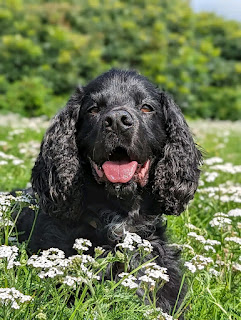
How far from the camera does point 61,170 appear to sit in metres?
3.73

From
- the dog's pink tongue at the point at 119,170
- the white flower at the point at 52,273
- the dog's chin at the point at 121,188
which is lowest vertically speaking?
the white flower at the point at 52,273

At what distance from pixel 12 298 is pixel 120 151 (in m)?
1.71

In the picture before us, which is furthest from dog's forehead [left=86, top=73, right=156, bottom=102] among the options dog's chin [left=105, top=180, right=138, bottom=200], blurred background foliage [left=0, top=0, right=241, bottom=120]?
blurred background foliage [left=0, top=0, right=241, bottom=120]

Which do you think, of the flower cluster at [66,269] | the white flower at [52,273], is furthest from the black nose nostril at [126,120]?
the white flower at [52,273]

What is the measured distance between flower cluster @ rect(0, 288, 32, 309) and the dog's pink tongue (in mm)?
1486

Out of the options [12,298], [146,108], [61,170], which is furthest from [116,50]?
[12,298]

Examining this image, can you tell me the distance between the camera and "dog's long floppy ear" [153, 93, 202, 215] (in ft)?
12.6

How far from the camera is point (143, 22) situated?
18.6 meters

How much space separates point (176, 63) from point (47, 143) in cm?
1424

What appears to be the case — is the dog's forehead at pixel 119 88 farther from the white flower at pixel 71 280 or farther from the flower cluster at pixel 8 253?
the white flower at pixel 71 280

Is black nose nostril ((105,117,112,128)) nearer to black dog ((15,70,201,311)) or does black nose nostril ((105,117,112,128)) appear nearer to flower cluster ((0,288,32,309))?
black dog ((15,70,201,311))

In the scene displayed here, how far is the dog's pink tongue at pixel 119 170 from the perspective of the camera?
3.52 meters

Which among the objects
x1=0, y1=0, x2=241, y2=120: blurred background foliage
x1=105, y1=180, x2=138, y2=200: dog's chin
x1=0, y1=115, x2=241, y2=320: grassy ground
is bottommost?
x1=0, y1=115, x2=241, y2=320: grassy ground

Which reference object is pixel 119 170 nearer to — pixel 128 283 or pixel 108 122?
pixel 108 122
